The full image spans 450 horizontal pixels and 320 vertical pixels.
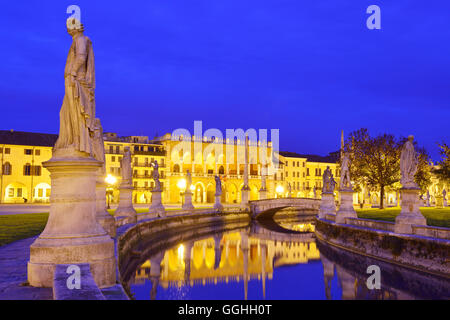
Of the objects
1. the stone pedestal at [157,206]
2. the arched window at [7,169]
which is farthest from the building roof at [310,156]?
the stone pedestal at [157,206]

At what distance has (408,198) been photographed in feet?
58.9

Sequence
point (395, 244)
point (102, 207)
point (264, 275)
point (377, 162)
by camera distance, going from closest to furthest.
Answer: point (102, 207)
point (395, 244)
point (264, 275)
point (377, 162)

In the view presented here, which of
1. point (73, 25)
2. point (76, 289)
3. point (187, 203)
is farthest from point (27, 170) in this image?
point (76, 289)

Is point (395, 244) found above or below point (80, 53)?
below

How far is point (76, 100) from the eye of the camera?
801 cm

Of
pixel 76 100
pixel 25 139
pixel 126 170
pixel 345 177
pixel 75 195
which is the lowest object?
pixel 75 195

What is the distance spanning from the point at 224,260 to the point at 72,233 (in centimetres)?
1513

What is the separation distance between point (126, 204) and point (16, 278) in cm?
1538

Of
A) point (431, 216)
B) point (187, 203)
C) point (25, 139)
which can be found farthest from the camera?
point (25, 139)

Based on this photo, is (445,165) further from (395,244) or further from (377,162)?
(395,244)

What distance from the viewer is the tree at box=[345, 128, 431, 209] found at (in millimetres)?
47406

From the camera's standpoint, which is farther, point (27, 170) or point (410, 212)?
point (27, 170)

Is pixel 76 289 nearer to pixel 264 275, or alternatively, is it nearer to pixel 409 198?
pixel 264 275

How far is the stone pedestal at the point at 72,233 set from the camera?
7395 mm
